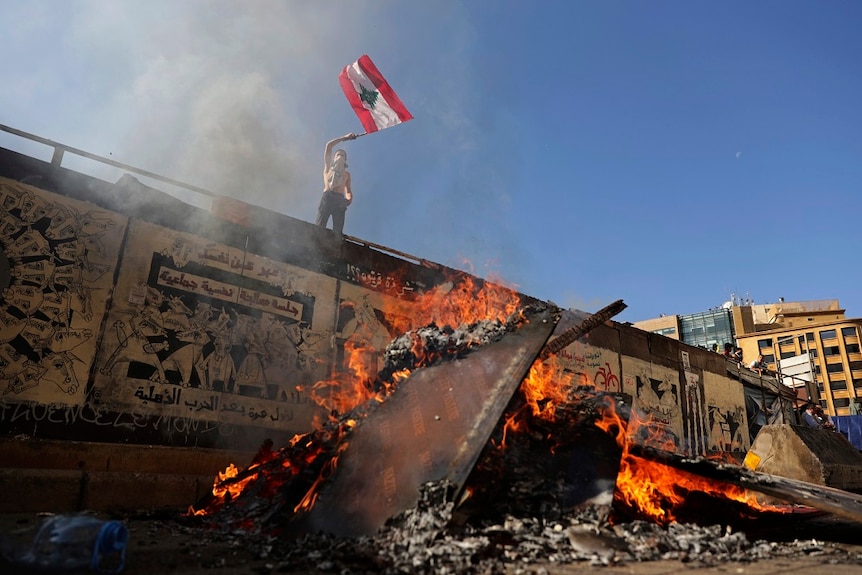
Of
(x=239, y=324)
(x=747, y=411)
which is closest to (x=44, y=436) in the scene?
(x=239, y=324)

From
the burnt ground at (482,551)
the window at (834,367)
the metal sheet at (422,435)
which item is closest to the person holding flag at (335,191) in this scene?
the metal sheet at (422,435)

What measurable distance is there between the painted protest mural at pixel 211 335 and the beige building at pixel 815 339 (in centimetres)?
6775

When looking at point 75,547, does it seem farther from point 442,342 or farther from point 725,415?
point 725,415

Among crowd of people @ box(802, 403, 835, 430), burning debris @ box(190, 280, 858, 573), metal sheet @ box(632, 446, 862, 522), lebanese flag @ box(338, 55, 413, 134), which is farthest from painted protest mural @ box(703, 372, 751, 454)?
lebanese flag @ box(338, 55, 413, 134)

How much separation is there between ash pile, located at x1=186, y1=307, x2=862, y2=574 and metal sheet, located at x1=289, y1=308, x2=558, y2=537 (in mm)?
14

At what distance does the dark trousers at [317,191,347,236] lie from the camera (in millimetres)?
9117

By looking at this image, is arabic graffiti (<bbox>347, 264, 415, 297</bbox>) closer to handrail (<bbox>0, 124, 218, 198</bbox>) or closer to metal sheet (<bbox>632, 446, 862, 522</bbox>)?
handrail (<bbox>0, 124, 218, 198</bbox>)

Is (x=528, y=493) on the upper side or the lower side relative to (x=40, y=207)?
lower

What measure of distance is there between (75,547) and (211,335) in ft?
13.5

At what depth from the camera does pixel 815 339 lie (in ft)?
225

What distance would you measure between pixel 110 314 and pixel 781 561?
24.1 ft

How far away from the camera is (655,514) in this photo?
17.8 ft

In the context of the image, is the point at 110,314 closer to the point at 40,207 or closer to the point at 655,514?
the point at 40,207

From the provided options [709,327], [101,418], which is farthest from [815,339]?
[101,418]
